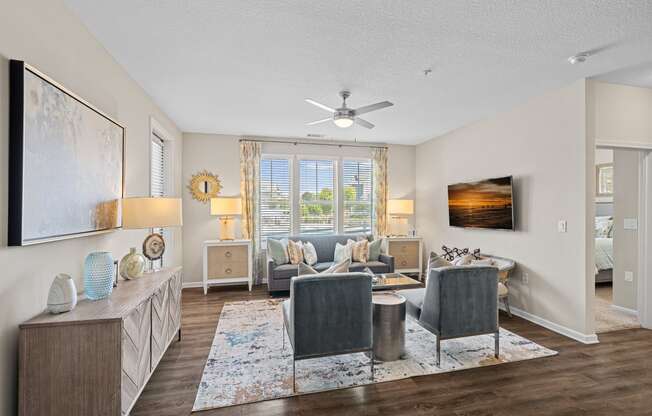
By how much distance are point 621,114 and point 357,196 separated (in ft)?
13.4

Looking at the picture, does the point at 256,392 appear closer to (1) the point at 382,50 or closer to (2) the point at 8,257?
(2) the point at 8,257

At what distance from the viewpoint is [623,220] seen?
4156 millimetres

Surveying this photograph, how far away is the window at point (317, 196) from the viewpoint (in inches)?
240

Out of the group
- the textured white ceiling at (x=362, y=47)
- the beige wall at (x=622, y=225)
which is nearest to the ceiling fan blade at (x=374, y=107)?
the textured white ceiling at (x=362, y=47)

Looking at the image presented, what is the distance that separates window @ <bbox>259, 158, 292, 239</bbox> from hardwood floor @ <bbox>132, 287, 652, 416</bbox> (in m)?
2.97

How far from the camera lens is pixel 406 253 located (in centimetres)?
611

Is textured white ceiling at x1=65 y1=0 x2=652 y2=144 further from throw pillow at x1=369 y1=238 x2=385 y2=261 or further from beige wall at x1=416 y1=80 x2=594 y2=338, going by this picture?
throw pillow at x1=369 y1=238 x2=385 y2=261

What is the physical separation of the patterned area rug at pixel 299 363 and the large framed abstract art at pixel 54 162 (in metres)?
1.55

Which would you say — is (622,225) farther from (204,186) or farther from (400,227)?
(204,186)

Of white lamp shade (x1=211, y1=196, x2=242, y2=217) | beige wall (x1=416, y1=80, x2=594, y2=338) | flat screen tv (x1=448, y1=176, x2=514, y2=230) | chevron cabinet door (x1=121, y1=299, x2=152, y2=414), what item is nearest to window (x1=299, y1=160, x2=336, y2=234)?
white lamp shade (x1=211, y1=196, x2=242, y2=217)

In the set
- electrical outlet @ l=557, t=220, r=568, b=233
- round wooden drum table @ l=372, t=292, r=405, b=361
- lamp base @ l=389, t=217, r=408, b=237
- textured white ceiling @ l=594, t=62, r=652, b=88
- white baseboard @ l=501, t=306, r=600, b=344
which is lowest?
white baseboard @ l=501, t=306, r=600, b=344

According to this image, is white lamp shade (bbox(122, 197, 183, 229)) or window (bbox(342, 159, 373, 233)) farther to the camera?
window (bbox(342, 159, 373, 233))

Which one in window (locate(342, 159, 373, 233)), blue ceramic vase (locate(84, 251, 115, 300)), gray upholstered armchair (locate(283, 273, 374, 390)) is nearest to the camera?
blue ceramic vase (locate(84, 251, 115, 300))

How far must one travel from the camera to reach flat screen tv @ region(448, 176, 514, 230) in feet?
13.4
